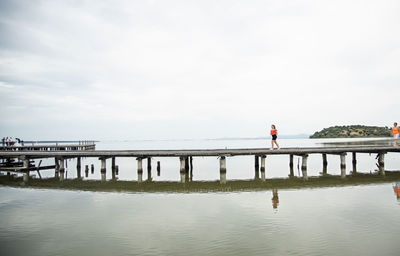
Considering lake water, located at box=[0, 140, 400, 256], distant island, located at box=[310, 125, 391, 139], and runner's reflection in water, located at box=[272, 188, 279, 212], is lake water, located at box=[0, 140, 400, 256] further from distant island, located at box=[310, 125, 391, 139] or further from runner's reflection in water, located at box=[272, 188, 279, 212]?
distant island, located at box=[310, 125, 391, 139]

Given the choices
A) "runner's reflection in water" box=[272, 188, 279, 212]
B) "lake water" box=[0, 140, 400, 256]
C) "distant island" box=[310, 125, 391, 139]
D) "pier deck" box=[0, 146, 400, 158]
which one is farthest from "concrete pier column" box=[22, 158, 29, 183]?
"distant island" box=[310, 125, 391, 139]

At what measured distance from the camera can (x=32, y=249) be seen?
952 centimetres

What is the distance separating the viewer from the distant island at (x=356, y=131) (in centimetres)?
16450

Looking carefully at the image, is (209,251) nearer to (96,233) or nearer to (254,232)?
(254,232)

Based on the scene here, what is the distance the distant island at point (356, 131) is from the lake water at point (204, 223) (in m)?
173

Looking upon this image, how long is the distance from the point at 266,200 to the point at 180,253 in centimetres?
847

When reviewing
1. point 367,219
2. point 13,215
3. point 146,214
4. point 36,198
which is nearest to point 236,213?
point 146,214

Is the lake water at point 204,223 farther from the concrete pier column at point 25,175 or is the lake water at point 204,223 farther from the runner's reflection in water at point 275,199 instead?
the concrete pier column at point 25,175

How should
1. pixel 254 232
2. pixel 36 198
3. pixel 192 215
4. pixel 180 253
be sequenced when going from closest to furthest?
pixel 180 253 < pixel 254 232 < pixel 192 215 < pixel 36 198

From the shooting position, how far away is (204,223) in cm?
1229

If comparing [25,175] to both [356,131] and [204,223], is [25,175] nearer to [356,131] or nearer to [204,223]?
[204,223]

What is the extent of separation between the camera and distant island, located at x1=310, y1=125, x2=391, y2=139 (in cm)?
16450

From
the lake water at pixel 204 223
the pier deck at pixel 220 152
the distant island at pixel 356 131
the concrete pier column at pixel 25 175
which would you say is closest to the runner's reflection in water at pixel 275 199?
the lake water at pixel 204 223

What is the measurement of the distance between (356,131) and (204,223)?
192920 millimetres
